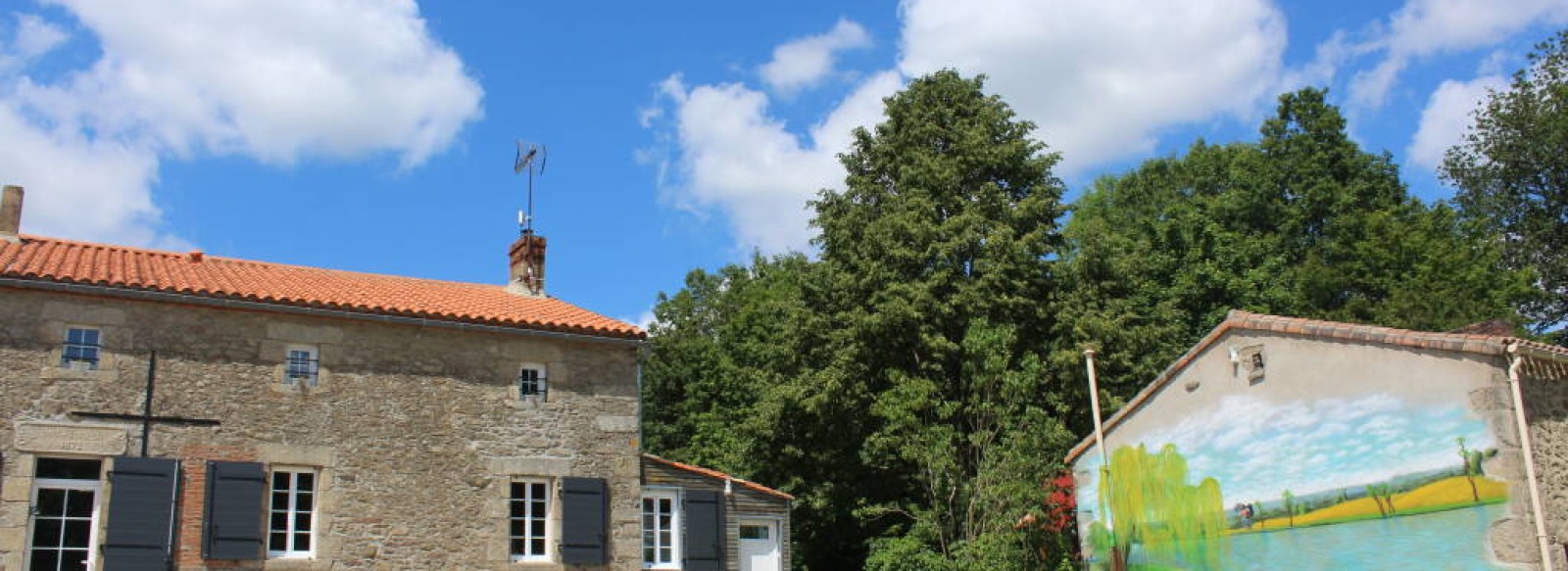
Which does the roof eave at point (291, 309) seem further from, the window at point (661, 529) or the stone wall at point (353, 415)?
the window at point (661, 529)

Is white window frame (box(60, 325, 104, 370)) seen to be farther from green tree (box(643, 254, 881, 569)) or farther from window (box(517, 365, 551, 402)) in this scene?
green tree (box(643, 254, 881, 569))

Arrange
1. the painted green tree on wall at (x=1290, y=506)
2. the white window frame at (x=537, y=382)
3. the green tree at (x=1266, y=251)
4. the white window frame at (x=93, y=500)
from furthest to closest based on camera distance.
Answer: the green tree at (x=1266, y=251) < the white window frame at (x=537, y=382) < the painted green tree on wall at (x=1290, y=506) < the white window frame at (x=93, y=500)

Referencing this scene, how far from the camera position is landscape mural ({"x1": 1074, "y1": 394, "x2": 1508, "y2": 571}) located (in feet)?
43.9

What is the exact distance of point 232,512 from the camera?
1372 centimetres

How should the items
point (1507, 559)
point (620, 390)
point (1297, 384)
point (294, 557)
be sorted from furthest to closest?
point (620, 390) < point (1297, 384) < point (294, 557) < point (1507, 559)

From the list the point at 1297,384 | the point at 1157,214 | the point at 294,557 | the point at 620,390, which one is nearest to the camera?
the point at 294,557

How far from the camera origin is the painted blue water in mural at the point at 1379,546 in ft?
43.1

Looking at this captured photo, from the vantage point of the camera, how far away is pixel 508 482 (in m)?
15.6

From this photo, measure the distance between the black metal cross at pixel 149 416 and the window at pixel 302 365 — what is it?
1092 mm

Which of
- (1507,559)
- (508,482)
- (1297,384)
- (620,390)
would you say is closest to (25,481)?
(508,482)

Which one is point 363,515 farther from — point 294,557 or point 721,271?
point 721,271

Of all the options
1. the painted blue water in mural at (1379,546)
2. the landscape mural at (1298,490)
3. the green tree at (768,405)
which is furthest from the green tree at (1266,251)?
the painted blue water in mural at (1379,546)

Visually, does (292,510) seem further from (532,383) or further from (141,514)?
(532,383)

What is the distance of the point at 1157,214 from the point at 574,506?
22.9 meters
